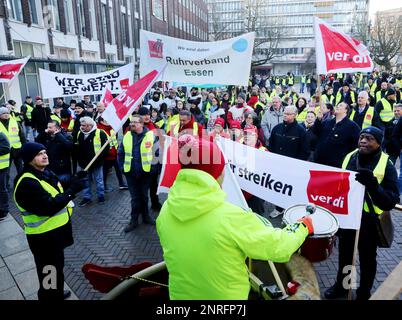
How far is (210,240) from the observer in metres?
1.90

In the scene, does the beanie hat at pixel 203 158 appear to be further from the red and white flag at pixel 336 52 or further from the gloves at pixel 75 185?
the red and white flag at pixel 336 52

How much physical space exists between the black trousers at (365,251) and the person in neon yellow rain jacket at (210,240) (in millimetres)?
1893

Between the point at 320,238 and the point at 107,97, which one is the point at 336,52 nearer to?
the point at 320,238

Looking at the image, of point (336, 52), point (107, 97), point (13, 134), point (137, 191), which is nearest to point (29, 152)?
point (137, 191)

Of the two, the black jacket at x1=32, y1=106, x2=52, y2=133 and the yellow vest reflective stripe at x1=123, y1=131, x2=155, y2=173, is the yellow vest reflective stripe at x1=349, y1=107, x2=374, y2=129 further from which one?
the black jacket at x1=32, y1=106, x2=52, y2=133

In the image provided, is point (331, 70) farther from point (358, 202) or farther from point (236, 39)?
point (358, 202)

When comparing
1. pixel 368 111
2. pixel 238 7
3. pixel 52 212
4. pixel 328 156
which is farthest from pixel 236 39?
pixel 238 7

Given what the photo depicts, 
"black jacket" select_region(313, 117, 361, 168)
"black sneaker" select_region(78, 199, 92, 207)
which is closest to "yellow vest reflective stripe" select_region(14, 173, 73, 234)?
"black sneaker" select_region(78, 199, 92, 207)

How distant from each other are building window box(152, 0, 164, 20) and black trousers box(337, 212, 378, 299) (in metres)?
46.8

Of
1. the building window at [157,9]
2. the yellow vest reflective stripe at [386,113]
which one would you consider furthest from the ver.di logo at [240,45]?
the building window at [157,9]

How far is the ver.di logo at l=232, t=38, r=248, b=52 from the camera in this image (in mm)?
6159

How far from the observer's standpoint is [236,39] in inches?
246

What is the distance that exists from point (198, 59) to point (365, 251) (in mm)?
4556

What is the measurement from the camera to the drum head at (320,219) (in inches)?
118
